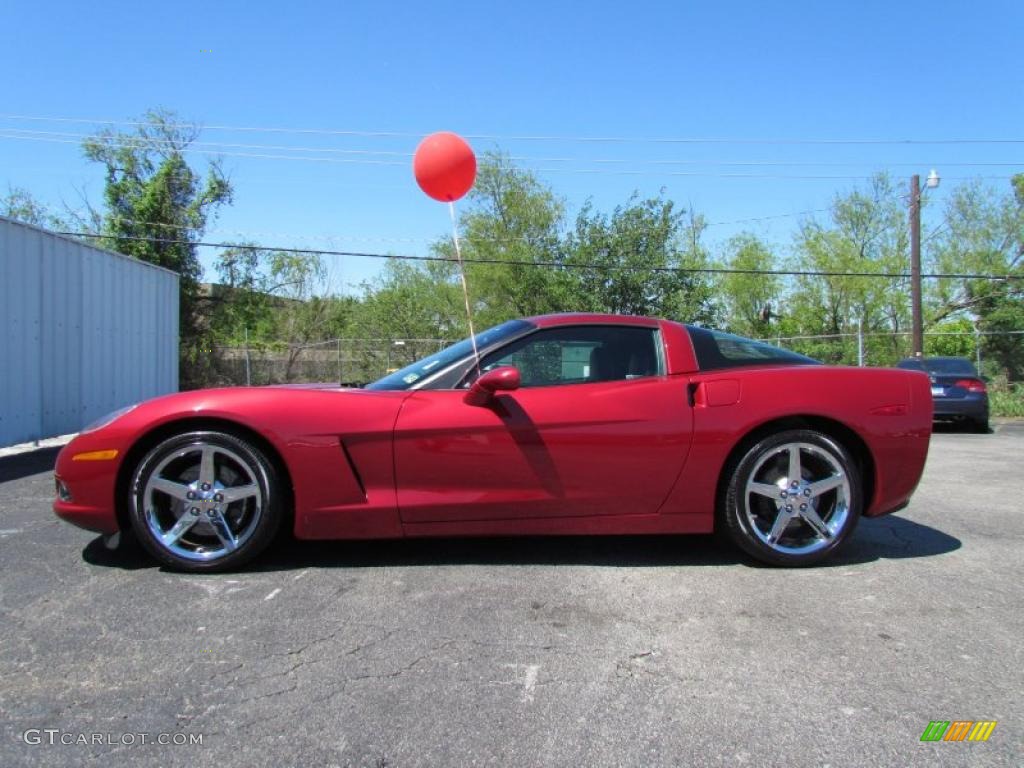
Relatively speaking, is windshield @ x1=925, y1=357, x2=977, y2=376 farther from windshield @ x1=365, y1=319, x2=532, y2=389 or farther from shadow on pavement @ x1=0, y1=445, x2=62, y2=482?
shadow on pavement @ x1=0, y1=445, x2=62, y2=482

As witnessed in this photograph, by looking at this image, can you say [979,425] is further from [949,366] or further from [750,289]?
[750,289]

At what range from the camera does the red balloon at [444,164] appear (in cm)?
507

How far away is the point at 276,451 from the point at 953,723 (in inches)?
110

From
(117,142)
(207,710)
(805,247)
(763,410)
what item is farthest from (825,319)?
(207,710)

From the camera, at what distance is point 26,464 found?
676 centimetres

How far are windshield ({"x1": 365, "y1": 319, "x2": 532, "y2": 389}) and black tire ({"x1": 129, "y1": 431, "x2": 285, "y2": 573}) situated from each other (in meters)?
0.74

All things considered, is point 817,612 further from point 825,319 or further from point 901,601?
point 825,319

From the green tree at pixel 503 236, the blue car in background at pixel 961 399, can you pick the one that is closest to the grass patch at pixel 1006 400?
the blue car in background at pixel 961 399

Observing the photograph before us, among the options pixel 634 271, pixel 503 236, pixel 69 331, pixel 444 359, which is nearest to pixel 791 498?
pixel 444 359

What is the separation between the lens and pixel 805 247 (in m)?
31.3

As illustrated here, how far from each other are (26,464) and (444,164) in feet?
16.8

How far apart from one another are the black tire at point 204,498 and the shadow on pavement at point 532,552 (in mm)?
175

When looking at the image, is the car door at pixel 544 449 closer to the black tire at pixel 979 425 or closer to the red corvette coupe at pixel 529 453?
the red corvette coupe at pixel 529 453

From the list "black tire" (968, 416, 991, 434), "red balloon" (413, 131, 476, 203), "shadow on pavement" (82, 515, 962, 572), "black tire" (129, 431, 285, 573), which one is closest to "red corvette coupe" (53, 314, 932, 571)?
"black tire" (129, 431, 285, 573)
